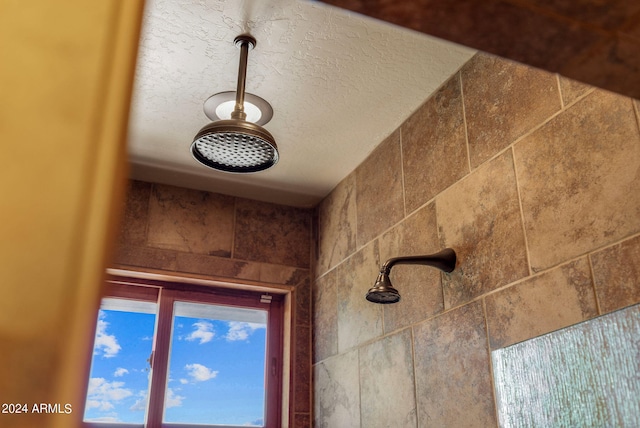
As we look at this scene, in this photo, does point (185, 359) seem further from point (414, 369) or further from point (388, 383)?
point (414, 369)

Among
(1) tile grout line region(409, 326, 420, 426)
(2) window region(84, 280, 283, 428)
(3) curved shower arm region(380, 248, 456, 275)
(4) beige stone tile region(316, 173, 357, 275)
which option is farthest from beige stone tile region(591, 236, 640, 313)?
(2) window region(84, 280, 283, 428)

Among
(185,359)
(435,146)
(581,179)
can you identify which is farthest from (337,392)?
(581,179)

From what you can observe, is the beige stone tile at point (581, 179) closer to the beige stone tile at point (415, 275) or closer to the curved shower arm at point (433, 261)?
the curved shower arm at point (433, 261)

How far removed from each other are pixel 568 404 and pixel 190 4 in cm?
129

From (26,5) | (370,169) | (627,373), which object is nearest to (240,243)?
(370,169)

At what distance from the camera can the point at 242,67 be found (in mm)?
1662

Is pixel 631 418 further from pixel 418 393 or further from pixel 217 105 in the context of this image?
pixel 217 105

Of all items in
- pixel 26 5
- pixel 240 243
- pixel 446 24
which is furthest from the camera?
pixel 240 243

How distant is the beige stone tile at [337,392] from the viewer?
2.05 m

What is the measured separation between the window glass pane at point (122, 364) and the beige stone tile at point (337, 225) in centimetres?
76

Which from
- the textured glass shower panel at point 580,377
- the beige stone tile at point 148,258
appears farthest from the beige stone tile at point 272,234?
the textured glass shower panel at point 580,377

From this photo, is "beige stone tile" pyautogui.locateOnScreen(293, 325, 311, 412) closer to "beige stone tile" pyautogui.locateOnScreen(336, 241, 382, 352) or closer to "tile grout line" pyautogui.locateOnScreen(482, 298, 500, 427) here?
"beige stone tile" pyautogui.locateOnScreen(336, 241, 382, 352)

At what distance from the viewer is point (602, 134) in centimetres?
122

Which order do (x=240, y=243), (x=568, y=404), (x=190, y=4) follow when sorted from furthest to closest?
(x=240, y=243), (x=190, y=4), (x=568, y=404)
